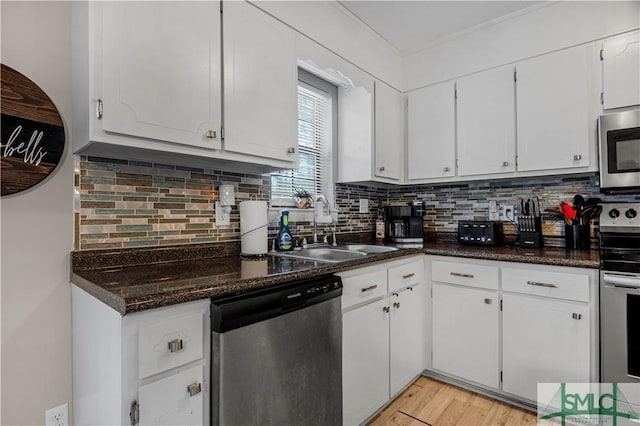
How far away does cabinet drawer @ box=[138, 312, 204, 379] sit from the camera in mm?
925

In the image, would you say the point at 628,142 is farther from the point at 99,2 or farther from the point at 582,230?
the point at 99,2

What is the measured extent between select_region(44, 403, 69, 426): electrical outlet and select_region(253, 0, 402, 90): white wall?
198cm

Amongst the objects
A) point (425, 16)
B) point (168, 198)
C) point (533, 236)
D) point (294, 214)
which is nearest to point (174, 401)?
point (168, 198)

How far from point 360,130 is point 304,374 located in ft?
5.95

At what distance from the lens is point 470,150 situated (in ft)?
8.13

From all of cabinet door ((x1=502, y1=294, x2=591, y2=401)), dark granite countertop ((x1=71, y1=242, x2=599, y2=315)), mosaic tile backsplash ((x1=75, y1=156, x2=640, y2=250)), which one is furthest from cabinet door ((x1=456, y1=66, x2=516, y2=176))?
cabinet door ((x1=502, y1=294, x2=591, y2=401))

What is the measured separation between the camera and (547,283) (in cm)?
185

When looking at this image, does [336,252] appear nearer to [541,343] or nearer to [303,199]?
[303,199]

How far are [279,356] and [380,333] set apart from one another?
825mm

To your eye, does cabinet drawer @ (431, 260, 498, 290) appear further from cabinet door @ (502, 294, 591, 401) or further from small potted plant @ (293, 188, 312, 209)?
small potted plant @ (293, 188, 312, 209)

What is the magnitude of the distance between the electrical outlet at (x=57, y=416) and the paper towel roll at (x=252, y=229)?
0.97 meters

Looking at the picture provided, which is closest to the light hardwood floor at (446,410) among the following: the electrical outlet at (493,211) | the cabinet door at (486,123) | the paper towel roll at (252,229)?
the paper towel roll at (252,229)

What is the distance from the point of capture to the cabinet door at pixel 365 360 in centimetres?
162

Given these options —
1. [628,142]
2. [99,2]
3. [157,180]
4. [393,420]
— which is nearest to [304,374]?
[393,420]
